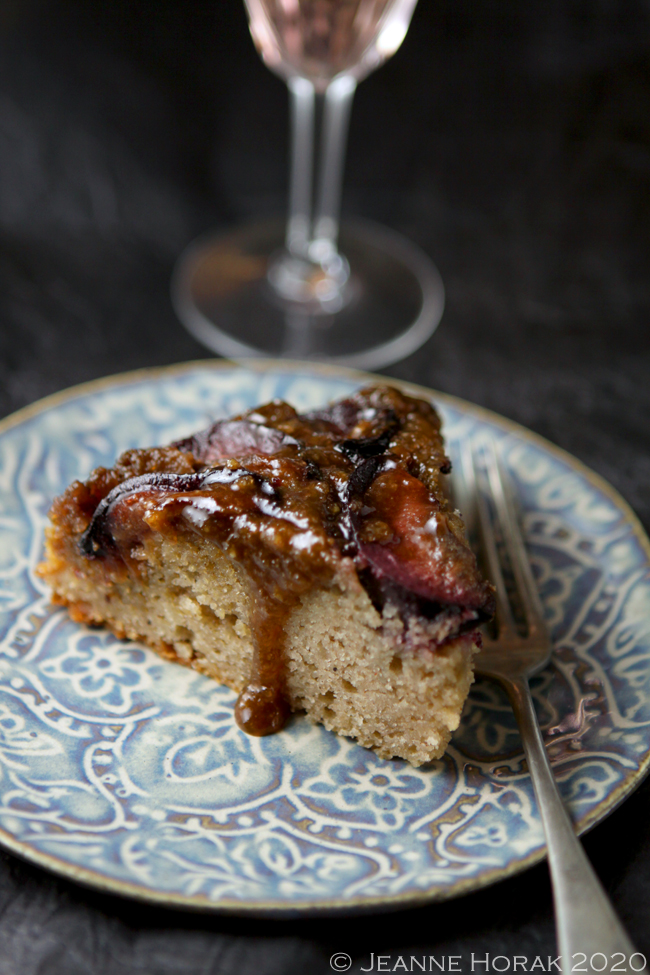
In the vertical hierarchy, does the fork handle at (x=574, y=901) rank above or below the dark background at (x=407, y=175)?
below

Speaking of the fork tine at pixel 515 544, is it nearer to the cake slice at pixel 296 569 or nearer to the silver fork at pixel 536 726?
the silver fork at pixel 536 726

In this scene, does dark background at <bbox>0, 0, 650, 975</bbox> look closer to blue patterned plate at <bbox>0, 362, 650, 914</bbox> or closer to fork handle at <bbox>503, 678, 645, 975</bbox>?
blue patterned plate at <bbox>0, 362, 650, 914</bbox>

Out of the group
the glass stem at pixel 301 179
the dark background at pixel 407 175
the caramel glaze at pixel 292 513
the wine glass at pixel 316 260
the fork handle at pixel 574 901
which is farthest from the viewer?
the glass stem at pixel 301 179

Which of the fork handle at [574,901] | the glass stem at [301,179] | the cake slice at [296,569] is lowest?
the fork handle at [574,901]

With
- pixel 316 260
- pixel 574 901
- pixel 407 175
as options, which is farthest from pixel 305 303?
pixel 574 901

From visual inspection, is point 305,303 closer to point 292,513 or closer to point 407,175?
point 407,175

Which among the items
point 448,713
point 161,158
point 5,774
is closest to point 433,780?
point 448,713

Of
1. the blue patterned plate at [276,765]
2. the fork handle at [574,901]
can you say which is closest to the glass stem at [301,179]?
the blue patterned plate at [276,765]
